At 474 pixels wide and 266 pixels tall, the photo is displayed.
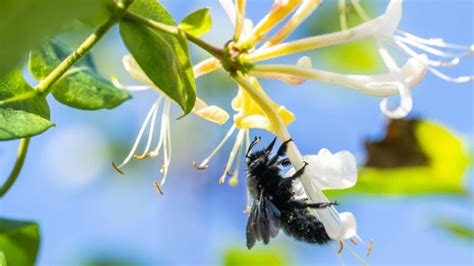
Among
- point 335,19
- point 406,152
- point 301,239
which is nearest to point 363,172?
point 406,152

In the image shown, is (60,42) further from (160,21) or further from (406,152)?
(406,152)

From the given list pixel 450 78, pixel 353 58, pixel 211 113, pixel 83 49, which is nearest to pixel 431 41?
pixel 450 78

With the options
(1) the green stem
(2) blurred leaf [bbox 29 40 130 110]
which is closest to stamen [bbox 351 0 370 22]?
(2) blurred leaf [bbox 29 40 130 110]

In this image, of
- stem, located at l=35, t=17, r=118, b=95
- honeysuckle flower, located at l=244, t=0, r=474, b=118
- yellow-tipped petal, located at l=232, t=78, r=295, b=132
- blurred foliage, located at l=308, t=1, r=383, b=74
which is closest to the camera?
stem, located at l=35, t=17, r=118, b=95

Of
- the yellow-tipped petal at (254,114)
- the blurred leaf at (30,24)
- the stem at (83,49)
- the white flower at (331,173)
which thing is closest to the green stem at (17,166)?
the stem at (83,49)

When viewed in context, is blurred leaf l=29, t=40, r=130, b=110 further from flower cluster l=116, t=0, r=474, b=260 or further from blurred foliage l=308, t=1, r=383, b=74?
blurred foliage l=308, t=1, r=383, b=74

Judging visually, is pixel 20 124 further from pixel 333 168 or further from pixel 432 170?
pixel 432 170
